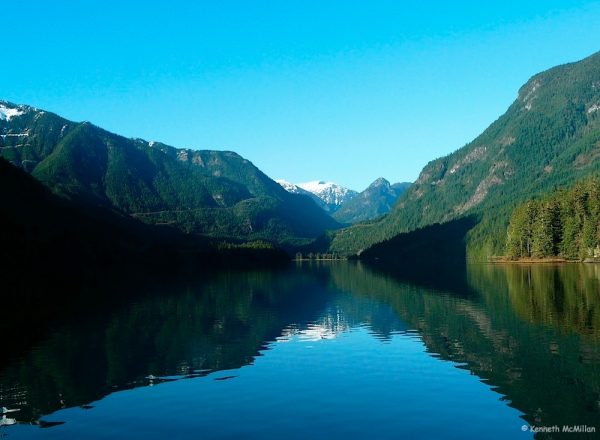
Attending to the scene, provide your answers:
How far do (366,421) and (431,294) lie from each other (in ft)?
240

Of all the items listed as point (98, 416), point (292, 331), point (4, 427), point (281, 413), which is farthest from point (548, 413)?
point (292, 331)

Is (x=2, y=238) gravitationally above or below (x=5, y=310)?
above

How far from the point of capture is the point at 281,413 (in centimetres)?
3136

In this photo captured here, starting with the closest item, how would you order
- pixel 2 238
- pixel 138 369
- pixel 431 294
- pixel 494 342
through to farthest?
1. pixel 138 369
2. pixel 494 342
3. pixel 431 294
4. pixel 2 238

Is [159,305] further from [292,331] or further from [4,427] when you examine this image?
[4,427]

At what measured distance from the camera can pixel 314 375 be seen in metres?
40.8

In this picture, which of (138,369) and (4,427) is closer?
(4,427)

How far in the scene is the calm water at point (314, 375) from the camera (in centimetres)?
2933

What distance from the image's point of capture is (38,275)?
16038 centimetres

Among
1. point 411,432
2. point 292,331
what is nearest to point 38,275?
point 292,331

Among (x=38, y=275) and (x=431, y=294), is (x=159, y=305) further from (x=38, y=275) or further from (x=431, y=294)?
(x=38, y=275)

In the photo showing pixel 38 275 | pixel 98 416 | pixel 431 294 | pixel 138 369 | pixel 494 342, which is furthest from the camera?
pixel 38 275

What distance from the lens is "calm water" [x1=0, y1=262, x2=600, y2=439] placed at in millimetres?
29328

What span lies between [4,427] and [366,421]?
1961cm
